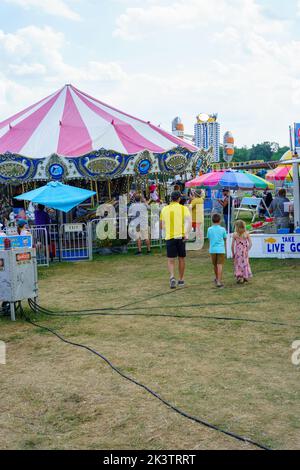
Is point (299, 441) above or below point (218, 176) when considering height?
below

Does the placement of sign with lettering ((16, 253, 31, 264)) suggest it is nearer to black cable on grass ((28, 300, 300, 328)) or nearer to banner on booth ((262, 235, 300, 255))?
black cable on grass ((28, 300, 300, 328))

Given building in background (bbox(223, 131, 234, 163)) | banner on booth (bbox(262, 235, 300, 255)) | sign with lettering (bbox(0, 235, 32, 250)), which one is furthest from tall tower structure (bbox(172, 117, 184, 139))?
sign with lettering (bbox(0, 235, 32, 250))

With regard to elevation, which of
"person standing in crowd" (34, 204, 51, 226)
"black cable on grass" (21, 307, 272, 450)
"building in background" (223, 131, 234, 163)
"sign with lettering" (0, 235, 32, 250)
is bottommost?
"black cable on grass" (21, 307, 272, 450)

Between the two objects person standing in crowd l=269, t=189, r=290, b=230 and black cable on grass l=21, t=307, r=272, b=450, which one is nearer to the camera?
black cable on grass l=21, t=307, r=272, b=450

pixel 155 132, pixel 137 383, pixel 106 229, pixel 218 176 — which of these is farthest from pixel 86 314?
pixel 155 132

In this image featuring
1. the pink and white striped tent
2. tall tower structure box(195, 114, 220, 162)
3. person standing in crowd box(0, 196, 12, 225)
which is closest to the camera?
the pink and white striped tent

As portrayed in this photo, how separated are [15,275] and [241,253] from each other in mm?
4038

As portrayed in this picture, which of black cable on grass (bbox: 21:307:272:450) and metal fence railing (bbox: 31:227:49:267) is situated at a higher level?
metal fence railing (bbox: 31:227:49:267)

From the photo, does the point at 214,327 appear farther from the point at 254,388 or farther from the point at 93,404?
the point at 93,404

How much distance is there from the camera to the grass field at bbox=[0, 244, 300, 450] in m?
3.71

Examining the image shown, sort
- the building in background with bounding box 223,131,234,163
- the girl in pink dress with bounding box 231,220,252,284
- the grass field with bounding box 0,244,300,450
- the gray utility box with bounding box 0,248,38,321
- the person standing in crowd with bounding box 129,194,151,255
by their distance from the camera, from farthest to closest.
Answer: the building in background with bounding box 223,131,234,163 < the person standing in crowd with bounding box 129,194,151,255 < the girl in pink dress with bounding box 231,220,252,284 < the gray utility box with bounding box 0,248,38,321 < the grass field with bounding box 0,244,300,450

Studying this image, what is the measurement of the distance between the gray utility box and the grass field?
359mm
